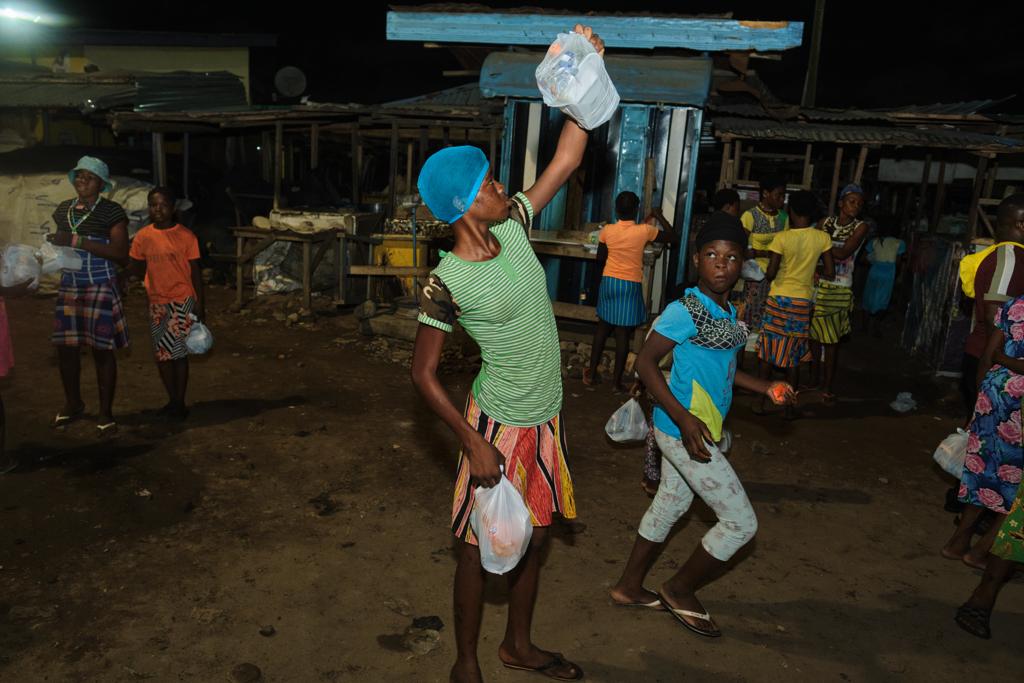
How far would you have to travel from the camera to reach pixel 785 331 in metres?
6.62

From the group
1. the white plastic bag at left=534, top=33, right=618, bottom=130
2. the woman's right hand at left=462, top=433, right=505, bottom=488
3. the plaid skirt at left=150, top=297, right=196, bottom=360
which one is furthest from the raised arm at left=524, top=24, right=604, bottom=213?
the plaid skirt at left=150, top=297, right=196, bottom=360

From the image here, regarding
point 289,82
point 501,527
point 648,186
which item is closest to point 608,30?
point 648,186

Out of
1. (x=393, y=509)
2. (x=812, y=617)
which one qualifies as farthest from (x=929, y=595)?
(x=393, y=509)

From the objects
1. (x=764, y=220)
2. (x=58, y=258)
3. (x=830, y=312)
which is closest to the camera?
(x=58, y=258)

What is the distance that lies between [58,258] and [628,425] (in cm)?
433

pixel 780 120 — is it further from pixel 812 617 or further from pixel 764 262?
pixel 812 617

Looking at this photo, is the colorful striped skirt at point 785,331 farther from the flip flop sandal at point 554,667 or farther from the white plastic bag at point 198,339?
the white plastic bag at point 198,339

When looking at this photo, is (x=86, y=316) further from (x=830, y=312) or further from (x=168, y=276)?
(x=830, y=312)

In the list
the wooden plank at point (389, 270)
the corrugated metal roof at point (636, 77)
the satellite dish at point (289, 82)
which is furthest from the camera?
the satellite dish at point (289, 82)

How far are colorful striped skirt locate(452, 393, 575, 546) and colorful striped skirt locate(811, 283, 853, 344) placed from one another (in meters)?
5.03

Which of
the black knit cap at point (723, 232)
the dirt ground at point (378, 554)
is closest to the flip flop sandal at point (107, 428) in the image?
the dirt ground at point (378, 554)

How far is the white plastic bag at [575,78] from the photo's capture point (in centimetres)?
276

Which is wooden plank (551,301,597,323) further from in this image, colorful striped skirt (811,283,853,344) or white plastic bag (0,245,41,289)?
white plastic bag (0,245,41,289)

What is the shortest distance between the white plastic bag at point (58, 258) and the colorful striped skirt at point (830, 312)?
6397 mm
